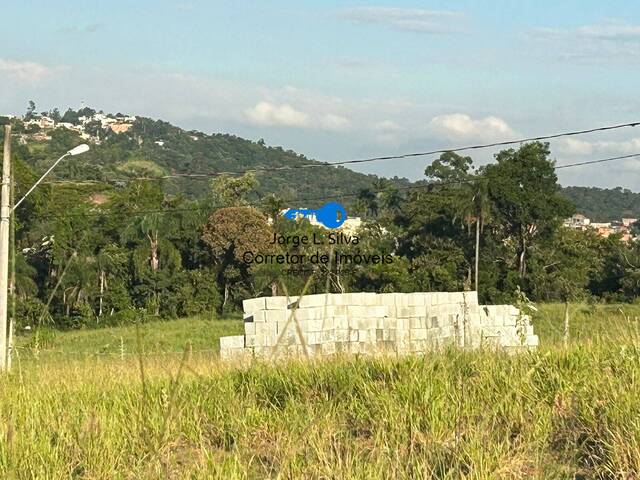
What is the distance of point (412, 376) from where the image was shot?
4.59 m

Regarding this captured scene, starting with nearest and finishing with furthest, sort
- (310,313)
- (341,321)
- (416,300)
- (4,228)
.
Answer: (4,228) < (310,313) < (341,321) < (416,300)

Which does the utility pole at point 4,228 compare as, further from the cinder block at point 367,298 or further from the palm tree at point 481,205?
the palm tree at point 481,205

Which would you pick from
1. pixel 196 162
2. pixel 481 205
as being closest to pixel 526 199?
pixel 481 205

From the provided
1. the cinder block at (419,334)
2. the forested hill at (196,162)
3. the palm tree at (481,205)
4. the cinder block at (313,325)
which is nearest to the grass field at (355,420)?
the cinder block at (419,334)

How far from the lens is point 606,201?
164 metres

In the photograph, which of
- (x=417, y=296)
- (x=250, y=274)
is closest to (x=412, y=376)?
(x=417, y=296)

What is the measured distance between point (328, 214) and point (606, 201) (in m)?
127

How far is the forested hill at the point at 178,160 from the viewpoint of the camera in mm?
85769

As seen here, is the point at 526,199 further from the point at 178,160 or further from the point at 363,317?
the point at 178,160

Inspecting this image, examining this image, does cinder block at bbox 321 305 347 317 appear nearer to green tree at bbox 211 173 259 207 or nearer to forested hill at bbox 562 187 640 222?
green tree at bbox 211 173 259 207

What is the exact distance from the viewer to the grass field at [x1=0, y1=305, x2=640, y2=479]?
11.5 ft

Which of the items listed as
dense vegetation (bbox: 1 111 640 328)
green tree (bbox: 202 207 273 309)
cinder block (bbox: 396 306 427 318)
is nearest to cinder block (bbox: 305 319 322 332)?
cinder block (bbox: 396 306 427 318)

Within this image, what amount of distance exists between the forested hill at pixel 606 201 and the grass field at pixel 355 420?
143493 mm

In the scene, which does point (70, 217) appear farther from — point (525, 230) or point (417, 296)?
point (417, 296)
